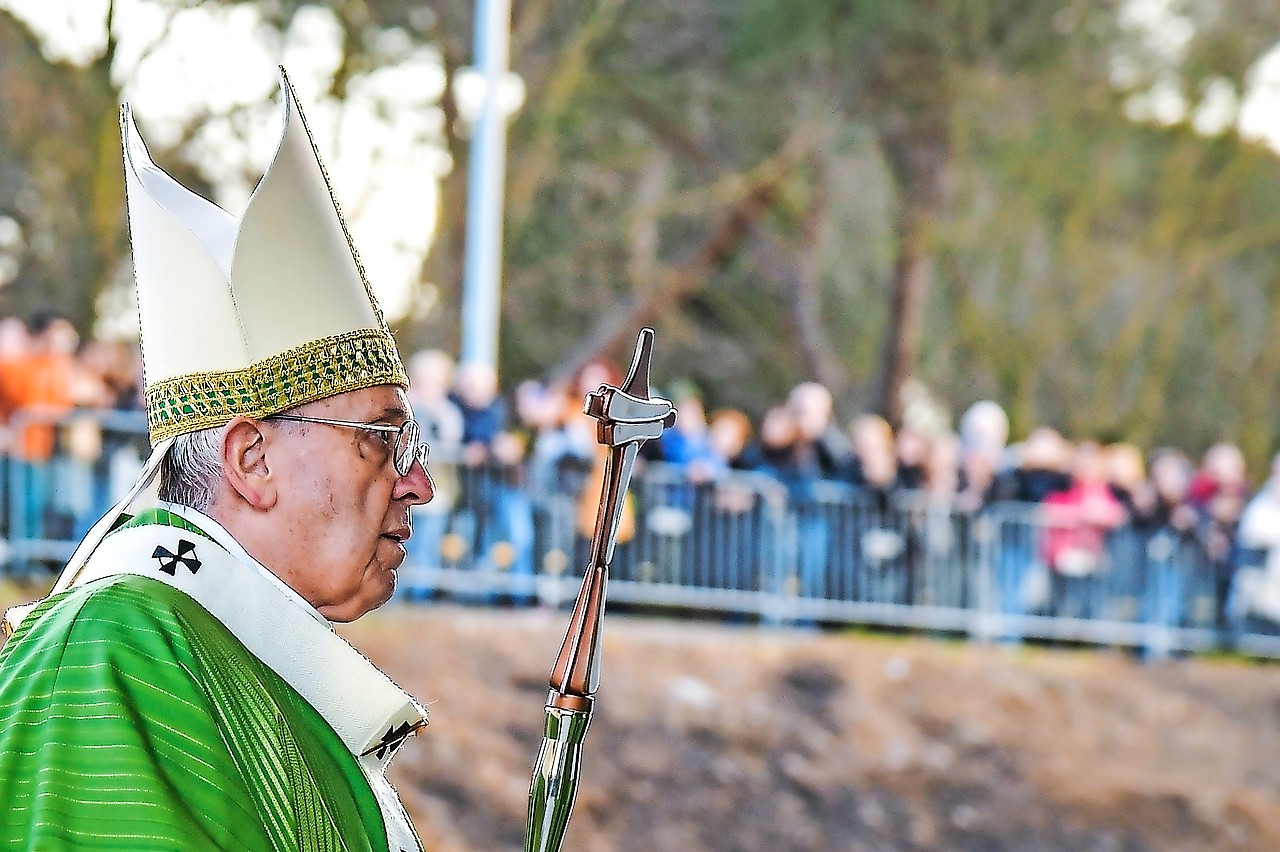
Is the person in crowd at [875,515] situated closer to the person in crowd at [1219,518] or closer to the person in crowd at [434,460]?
the person in crowd at [1219,518]

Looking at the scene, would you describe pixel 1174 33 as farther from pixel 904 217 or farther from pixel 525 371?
pixel 525 371

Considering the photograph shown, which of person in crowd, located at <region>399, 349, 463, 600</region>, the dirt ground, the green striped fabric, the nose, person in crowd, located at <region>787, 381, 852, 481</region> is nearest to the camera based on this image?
the green striped fabric

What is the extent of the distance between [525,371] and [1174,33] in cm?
761

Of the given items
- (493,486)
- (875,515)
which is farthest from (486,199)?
(875,515)

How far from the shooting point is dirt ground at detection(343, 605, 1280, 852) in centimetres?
1240

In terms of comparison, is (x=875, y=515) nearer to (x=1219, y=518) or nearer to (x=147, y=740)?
(x=1219, y=518)

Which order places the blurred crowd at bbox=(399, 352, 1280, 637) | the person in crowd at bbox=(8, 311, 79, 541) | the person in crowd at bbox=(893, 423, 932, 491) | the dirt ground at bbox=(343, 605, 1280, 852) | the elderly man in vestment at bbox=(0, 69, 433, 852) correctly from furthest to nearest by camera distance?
the person in crowd at bbox=(893, 423, 932, 491) → the dirt ground at bbox=(343, 605, 1280, 852) → the blurred crowd at bbox=(399, 352, 1280, 637) → the person in crowd at bbox=(8, 311, 79, 541) → the elderly man in vestment at bbox=(0, 69, 433, 852)

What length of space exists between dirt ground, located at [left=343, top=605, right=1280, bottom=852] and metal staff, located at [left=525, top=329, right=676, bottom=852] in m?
9.01

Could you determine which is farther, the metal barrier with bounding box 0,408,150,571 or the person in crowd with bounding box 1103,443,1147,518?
the person in crowd with bounding box 1103,443,1147,518

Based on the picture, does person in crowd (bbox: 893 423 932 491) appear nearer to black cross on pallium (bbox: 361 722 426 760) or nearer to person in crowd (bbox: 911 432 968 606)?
person in crowd (bbox: 911 432 968 606)

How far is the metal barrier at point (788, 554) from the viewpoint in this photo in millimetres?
11750

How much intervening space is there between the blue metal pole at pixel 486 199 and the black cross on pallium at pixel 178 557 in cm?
1190

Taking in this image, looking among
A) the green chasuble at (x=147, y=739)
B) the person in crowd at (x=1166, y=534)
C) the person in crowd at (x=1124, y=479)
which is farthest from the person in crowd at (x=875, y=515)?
the green chasuble at (x=147, y=739)

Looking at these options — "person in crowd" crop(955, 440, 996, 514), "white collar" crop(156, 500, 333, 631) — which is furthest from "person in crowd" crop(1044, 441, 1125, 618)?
"white collar" crop(156, 500, 333, 631)
